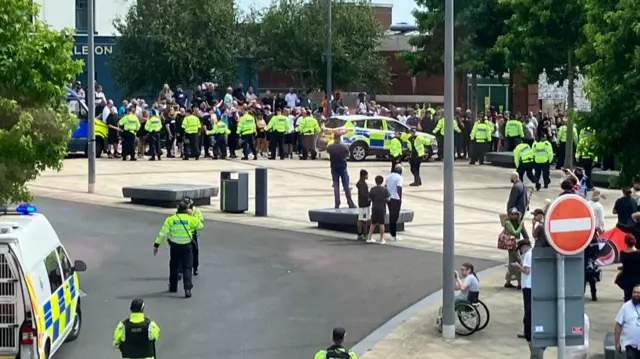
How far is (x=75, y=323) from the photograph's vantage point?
602 inches

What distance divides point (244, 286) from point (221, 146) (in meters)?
19.2

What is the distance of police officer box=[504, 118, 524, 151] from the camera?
3997 cm

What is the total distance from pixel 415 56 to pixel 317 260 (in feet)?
90.9

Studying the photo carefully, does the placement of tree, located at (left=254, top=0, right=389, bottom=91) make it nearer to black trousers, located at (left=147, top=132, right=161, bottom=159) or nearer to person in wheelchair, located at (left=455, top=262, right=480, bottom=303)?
black trousers, located at (left=147, top=132, right=161, bottom=159)

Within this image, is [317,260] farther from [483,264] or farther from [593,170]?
[593,170]

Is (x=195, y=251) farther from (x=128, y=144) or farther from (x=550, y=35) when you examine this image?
(x=550, y=35)

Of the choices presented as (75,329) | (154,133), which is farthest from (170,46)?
(75,329)

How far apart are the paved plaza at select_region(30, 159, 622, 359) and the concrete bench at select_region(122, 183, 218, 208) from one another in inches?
10.5

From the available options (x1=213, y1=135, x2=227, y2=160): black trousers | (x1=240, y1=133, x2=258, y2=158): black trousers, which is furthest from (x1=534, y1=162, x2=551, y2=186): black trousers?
(x1=213, y1=135, x2=227, y2=160): black trousers

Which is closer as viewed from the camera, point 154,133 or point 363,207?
point 363,207

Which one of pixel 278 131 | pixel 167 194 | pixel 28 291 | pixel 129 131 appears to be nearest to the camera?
pixel 28 291

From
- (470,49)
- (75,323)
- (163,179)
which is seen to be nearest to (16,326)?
(75,323)

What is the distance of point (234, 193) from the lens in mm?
26797

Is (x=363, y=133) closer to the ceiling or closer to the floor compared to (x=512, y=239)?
closer to the ceiling
